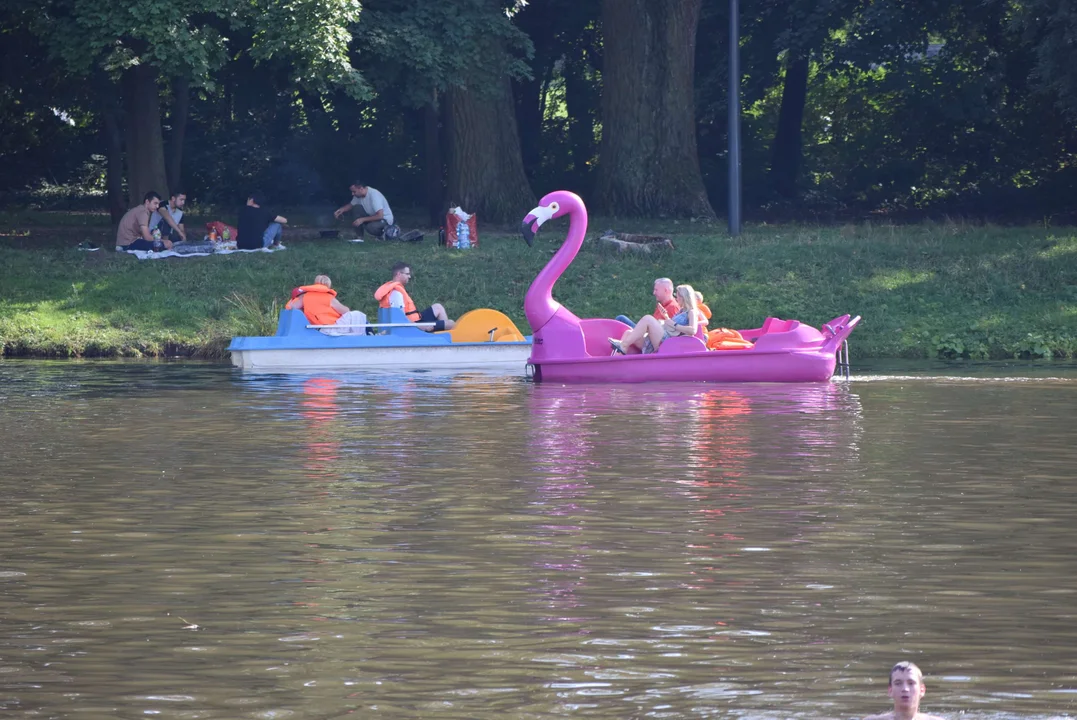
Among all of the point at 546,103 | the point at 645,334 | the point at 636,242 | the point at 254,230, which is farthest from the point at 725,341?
the point at 546,103

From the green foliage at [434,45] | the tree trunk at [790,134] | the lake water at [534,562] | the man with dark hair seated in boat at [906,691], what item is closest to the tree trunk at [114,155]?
the green foliage at [434,45]

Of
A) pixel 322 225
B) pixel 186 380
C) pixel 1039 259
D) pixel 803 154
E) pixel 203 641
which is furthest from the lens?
pixel 803 154

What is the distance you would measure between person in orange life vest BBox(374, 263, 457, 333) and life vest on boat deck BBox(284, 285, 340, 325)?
0.55 m

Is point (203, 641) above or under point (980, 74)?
under

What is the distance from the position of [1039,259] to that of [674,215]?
7.58 meters

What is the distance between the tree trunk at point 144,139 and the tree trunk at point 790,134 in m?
15.2

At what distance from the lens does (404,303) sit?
67.2ft

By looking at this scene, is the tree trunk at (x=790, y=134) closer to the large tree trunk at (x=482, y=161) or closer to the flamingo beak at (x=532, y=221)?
the large tree trunk at (x=482, y=161)

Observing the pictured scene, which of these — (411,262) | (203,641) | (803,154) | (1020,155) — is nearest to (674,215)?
(411,262)

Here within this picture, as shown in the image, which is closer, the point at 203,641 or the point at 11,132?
the point at 203,641

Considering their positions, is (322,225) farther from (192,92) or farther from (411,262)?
(411,262)

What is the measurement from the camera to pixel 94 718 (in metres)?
6.09

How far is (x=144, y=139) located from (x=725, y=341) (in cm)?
1419

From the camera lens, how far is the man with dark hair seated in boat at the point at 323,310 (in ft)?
65.5
